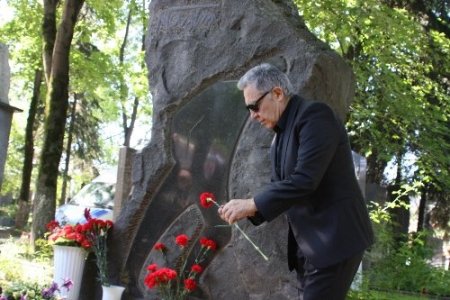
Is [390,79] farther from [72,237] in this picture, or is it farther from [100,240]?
[72,237]

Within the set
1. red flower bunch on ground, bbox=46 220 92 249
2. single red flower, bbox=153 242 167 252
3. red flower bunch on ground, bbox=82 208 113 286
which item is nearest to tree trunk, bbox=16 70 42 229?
red flower bunch on ground, bbox=46 220 92 249

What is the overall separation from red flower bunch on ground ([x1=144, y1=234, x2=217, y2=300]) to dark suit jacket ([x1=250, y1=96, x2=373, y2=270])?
1.72 m

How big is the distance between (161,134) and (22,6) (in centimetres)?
Answer: 1170

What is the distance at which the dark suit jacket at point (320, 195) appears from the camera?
117 inches

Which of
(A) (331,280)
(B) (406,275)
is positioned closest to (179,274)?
(A) (331,280)

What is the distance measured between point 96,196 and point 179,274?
37.0 feet

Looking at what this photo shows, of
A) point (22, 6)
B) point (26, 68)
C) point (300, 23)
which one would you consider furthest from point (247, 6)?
point (26, 68)

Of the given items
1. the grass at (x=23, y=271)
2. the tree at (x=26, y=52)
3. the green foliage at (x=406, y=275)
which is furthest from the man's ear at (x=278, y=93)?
the tree at (x=26, y=52)

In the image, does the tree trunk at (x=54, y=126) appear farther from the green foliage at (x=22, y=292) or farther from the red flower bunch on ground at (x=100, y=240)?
the green foliage at (x=22, y=292)

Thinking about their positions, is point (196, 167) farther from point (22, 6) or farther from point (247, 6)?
point (22, 6)

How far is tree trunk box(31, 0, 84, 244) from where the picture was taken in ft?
34.6

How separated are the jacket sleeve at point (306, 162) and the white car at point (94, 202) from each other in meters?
11.2

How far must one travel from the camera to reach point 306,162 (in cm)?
299

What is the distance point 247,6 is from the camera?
5164 mm
